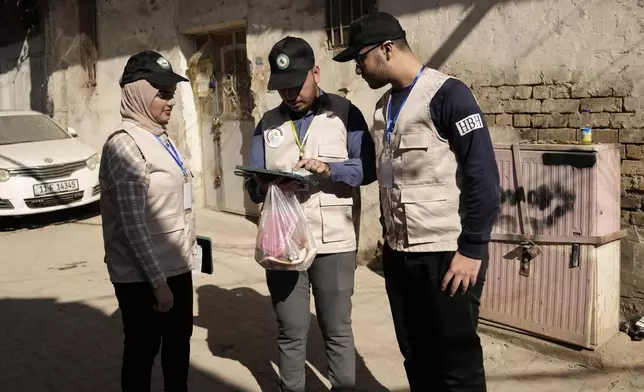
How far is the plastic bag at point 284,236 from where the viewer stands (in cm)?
266

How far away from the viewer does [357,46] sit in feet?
7.65

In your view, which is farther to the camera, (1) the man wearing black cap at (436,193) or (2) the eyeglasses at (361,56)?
→ (2) the eyeglasses at (361,56)

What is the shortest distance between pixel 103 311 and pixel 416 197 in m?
3.46

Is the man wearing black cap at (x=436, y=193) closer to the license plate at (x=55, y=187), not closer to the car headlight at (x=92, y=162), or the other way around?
the license plate at (x=55, y=187)

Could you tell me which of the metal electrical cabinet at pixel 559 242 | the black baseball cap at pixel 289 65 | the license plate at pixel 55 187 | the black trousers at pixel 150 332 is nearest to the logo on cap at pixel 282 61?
the black baseball cap at pixel 289 65

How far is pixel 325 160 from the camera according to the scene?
276cm

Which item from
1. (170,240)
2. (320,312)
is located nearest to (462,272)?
(320,312)

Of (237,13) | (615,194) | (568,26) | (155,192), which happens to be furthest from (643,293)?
(237,13)

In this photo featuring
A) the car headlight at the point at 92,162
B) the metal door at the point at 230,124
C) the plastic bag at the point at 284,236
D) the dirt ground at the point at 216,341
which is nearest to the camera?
the plastic bag at the point at 284,236

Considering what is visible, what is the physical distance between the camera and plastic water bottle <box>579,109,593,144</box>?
3.88m

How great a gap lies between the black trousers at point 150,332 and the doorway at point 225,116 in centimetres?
456

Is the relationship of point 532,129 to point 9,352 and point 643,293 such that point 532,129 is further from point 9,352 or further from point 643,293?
point 9,352

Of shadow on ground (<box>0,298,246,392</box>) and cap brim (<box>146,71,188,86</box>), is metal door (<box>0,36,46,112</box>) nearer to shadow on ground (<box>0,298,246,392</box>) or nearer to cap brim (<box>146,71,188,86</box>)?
shadow on ground (<box>0,298,246,392</box>)

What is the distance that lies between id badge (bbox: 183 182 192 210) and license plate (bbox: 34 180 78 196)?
5.88 m
